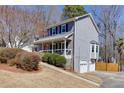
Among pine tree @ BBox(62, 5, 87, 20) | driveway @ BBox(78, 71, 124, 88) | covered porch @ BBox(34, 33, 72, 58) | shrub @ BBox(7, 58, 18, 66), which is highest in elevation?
pine tree @ BBox(62, 5, 87, 20)

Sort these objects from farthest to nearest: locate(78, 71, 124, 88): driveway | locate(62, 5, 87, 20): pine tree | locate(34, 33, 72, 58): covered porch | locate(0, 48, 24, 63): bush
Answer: locate(62, 5, 87, 20): pine tree
locate(34, 33, 72, 58): covered porch
locate(0, 48, 24, 63): bush
locate(78, 71, 124, 88): driveway

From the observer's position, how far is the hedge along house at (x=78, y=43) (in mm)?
31531

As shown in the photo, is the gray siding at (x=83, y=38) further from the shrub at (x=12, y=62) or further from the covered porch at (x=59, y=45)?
the shrub at (x=12, y=62)

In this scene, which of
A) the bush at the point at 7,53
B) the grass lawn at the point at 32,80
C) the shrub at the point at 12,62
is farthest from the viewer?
the bush at the point at 7,53

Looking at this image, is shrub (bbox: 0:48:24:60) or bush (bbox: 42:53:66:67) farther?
bush (bbox: 42:53:66:67)

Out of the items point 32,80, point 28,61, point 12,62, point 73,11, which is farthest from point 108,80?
point 73,11

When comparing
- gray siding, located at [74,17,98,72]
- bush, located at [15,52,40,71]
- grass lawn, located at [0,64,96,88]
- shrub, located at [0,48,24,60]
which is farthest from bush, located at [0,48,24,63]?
gray siding, located at [74,17,98,72]

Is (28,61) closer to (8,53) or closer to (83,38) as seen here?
(8,53)

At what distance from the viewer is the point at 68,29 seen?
1312 inches

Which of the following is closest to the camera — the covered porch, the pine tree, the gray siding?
the covered porch

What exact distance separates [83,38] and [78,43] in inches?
48.0

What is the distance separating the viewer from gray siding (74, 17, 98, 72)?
105 ft

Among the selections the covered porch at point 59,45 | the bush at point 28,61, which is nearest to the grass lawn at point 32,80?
the bush at point 28,61

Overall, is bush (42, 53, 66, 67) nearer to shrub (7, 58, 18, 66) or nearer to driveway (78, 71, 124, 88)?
A: driveway (78, 71, 124, 88)
